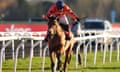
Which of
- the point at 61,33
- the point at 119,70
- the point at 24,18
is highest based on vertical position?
the point at 24,18

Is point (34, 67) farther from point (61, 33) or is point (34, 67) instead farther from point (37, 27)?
point (37, 27)

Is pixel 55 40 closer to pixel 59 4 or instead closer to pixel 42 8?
pixel 59 4

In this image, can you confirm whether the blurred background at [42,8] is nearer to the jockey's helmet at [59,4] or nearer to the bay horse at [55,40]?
the jockey's helmet at [59,4]

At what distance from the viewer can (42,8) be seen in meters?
61.3

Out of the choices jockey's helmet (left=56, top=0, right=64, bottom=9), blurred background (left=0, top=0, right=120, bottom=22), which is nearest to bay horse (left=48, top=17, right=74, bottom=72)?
jockey's helmet (left=56, top=0, right=64, bottom=9)

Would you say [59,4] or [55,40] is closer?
[55,40]

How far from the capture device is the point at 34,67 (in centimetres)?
1614

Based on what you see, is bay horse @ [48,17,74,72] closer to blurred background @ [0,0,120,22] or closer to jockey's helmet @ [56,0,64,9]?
jockey's helmet @ [56,0,64,9]

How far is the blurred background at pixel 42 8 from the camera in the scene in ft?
190

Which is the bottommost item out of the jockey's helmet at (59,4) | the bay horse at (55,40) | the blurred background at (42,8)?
the bay horse at (55,40)

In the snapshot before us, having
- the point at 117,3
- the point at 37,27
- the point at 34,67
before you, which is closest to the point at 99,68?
the point at 34,67

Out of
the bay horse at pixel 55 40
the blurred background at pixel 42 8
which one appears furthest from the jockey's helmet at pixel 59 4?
the blurred background at pixel 42 8

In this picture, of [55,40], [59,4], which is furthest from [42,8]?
[55,40]

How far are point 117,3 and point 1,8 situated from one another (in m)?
18.6
